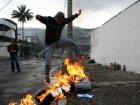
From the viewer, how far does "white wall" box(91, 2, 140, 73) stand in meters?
20.0

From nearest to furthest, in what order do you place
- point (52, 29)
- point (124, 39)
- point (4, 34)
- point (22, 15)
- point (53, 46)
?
1. point (52, 29)
2. point (53, 46)
3. point (124, 39)
4. point (4, 34)
5. point (22, 15)

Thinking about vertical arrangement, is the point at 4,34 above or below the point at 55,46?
above

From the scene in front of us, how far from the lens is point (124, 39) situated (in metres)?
23.0

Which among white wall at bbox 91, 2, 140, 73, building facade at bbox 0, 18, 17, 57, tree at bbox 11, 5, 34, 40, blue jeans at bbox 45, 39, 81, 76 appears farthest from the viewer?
tree at bbox 11, 5, 34, 40

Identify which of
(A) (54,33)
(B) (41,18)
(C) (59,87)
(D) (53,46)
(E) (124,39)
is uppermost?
(E) (124,39)

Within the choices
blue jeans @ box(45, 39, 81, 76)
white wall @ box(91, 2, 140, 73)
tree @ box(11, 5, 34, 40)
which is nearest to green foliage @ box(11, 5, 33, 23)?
tree @ box(11, 5, 34, 40)

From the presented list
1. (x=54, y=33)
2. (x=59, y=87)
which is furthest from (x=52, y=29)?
(x=59, y=87)

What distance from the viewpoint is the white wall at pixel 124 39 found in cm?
2003

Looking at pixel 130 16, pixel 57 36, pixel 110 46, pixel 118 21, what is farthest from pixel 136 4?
pixel 57 36

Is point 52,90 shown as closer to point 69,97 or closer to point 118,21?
point 69,97

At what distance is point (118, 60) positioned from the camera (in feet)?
81.8

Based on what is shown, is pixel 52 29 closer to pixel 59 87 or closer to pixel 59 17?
pixel 59 17

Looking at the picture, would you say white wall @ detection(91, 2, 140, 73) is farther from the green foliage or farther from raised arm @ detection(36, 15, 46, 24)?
the green foliage

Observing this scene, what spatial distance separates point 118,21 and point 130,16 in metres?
3.65
